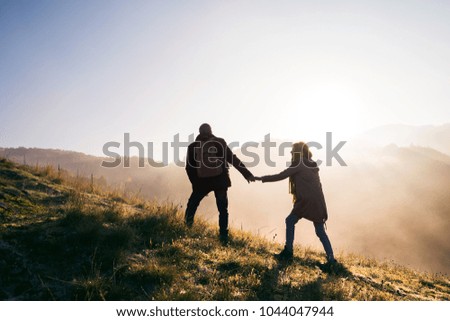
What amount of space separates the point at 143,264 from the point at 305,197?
3691mm

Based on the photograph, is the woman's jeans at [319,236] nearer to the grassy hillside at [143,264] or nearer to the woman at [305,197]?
the woman at [305,197]

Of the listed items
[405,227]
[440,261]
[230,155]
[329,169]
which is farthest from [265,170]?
[230,155]

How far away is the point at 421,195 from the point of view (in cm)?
8181

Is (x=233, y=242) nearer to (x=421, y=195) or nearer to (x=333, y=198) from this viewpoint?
(x=333, y=198)

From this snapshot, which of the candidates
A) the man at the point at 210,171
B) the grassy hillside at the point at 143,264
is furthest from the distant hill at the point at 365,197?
the grassy hillside at the point at 143,264

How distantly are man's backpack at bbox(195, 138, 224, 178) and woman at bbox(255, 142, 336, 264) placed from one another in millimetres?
1462

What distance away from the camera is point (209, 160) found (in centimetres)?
741

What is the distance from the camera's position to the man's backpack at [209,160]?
24.1 ft

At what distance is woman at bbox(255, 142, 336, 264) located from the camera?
21.9 feet

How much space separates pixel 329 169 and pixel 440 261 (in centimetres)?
3682

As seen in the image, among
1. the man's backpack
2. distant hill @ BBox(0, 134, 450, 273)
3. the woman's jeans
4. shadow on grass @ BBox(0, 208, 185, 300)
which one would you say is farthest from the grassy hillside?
distant hill @ BBox(0, 134, 450, 273)

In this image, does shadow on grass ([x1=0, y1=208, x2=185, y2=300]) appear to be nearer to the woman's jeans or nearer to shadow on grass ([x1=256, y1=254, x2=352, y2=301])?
shadow on grass ([x1=256, y1=254, x2=352, y2=301])

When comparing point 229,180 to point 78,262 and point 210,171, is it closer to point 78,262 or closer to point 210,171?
point 210,171

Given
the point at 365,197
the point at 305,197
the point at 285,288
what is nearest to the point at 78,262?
the point at 285,288
